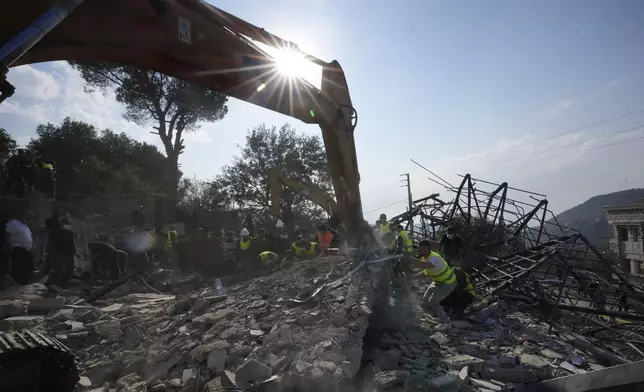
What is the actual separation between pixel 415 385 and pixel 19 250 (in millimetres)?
7252

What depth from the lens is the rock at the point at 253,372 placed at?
11.4ft

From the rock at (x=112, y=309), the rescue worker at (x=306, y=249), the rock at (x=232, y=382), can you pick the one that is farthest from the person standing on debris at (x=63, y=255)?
the rock at (x=232, y=382)

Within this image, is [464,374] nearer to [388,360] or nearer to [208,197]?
Result: [388,360]

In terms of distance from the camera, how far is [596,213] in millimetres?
72812

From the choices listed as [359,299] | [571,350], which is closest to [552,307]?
[571,350]

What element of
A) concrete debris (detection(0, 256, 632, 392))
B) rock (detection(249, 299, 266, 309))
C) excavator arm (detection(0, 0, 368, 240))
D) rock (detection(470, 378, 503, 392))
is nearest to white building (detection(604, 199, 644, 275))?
concrete debris (detection(0, 256, 632, 392))

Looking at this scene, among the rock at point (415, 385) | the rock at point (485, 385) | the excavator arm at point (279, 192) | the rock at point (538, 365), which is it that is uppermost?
the excavator arm at point (279, 192)

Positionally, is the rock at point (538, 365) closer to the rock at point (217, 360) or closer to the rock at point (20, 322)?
the rock at point (217, 360)

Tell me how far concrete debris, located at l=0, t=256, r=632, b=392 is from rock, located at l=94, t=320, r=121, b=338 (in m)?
0.01

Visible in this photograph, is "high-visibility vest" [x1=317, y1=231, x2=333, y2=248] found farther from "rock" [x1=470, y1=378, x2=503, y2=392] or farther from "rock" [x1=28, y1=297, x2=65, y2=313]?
"rock" [x1=470, y1=378, x2=503, y2=392]

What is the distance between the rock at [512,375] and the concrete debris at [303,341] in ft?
0.04

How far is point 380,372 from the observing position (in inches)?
156

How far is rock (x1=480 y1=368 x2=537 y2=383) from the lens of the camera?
14.4ft

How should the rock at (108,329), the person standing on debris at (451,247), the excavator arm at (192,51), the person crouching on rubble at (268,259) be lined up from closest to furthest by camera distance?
the excavator arm at (192,51) → the rock at (108,329) → the person standing on debris at (451,247) → the person crouching on rubble at (268,259)
